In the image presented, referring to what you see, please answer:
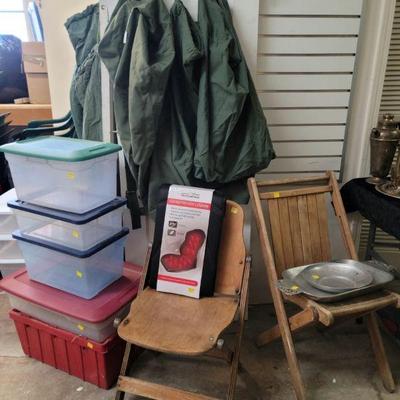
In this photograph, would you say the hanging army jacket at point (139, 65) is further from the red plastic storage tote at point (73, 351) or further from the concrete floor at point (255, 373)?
the concrete floor at point (255, 373)

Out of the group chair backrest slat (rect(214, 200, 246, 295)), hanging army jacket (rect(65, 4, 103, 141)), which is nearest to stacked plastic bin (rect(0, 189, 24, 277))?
hanging army jacket (rect(65, 4, 103, 141))

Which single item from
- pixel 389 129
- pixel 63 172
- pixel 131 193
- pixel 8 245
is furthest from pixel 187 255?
pixel 8 245

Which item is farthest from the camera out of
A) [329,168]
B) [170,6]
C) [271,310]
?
[271,310]

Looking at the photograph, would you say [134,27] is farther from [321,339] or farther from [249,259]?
[321,339]

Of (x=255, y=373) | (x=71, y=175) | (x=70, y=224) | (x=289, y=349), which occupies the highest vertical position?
(x=71, y=175)

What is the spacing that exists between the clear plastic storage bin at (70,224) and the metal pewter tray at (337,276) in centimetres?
86

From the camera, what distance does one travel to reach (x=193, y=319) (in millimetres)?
1423

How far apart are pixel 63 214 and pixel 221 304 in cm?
75

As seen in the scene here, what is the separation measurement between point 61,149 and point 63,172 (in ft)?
0.31

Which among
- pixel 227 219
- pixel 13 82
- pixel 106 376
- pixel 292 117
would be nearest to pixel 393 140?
pixel 292 117

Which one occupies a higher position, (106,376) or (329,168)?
(329,168)

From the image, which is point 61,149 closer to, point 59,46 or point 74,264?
point 74,264

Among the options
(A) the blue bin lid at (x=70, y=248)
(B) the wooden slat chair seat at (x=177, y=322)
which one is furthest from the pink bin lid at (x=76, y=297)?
(A) the blue bin lid at (x=70, y=248)

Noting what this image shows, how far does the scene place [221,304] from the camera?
152 cm
